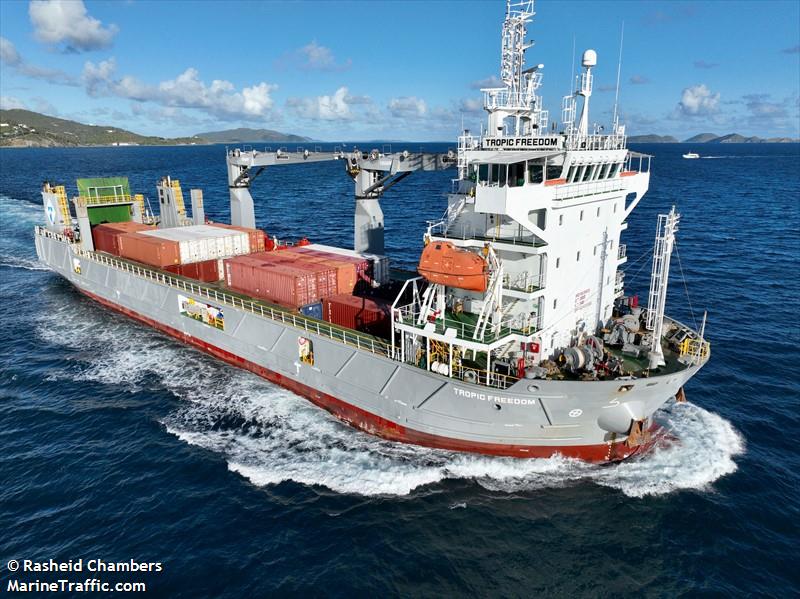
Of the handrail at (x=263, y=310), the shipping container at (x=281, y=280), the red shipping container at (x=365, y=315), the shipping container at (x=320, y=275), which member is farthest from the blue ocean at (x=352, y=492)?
the shipping container at (x=320, y=275)

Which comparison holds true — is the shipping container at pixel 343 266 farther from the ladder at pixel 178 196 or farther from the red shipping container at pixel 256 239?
the ladder at pixel 178 196

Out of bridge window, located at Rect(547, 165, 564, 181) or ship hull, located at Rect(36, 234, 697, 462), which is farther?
bridge window, located at Rect(547, 165, 564, 181)

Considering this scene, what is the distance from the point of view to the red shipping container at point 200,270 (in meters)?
38.1

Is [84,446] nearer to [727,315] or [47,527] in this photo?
[47,527]

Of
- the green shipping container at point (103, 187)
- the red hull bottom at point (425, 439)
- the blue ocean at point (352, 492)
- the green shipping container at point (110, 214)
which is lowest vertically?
the blue ocean at point (352, 492)

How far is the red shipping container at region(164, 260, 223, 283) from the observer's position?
38125 millimetres

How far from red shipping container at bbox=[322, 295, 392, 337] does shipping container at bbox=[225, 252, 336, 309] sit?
1979 millimetres

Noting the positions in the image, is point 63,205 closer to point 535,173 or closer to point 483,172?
point 483,172

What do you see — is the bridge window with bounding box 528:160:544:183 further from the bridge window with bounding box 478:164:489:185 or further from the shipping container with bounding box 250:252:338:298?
the shipping container with bounding box 250:252:338:298

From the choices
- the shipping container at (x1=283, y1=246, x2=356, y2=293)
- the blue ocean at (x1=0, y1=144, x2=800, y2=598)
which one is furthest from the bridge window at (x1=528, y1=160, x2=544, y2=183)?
the shipping container at (x1=283, y1=246, x2=356, y2=293)

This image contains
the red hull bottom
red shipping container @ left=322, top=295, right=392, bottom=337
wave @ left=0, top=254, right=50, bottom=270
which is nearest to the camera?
the red hull bottom

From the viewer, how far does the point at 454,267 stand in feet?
71.1

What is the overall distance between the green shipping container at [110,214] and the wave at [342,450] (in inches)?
930

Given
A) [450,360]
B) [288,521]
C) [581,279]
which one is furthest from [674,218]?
[288,521]
